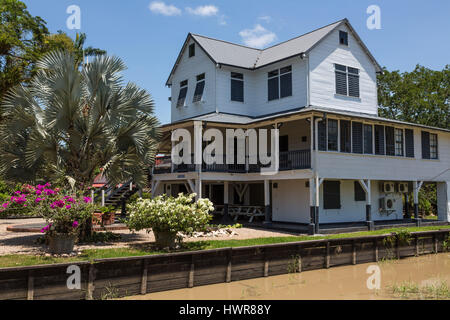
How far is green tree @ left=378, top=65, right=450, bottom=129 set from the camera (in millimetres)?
39938

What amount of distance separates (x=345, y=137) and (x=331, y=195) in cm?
328

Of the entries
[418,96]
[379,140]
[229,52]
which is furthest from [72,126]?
[418,96]

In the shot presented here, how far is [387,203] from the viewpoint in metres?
24.1

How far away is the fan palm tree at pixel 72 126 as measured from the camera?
541 inches

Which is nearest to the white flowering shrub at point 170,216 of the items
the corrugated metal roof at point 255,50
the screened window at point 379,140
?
the screened window at point 379,140

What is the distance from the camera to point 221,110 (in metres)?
24.0

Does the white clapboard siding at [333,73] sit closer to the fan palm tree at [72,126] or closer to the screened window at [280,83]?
the screened window at [280,83]

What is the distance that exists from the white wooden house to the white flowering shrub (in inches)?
287

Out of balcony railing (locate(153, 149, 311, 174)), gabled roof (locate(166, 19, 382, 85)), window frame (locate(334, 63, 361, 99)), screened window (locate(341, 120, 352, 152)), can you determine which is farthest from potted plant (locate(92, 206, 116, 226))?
window frame (locate(334, 63, 361, 99))

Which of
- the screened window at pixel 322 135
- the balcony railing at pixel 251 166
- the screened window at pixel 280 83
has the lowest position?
the balcony railing at pixel 251 166

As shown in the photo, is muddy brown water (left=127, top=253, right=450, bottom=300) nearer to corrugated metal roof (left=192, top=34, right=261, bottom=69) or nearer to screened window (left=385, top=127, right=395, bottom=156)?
screened window (left=385, top=127, right=395, bottom=156)

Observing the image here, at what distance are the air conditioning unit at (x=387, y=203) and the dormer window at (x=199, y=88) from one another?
12.4 meters

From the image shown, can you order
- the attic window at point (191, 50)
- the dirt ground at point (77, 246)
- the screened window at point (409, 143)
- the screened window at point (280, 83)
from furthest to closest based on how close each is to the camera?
the attic window at point (191, 50) < the screened window at point (409, 143) < the screened window at point (280, 83) < the dirt ground at point (77, 246)
